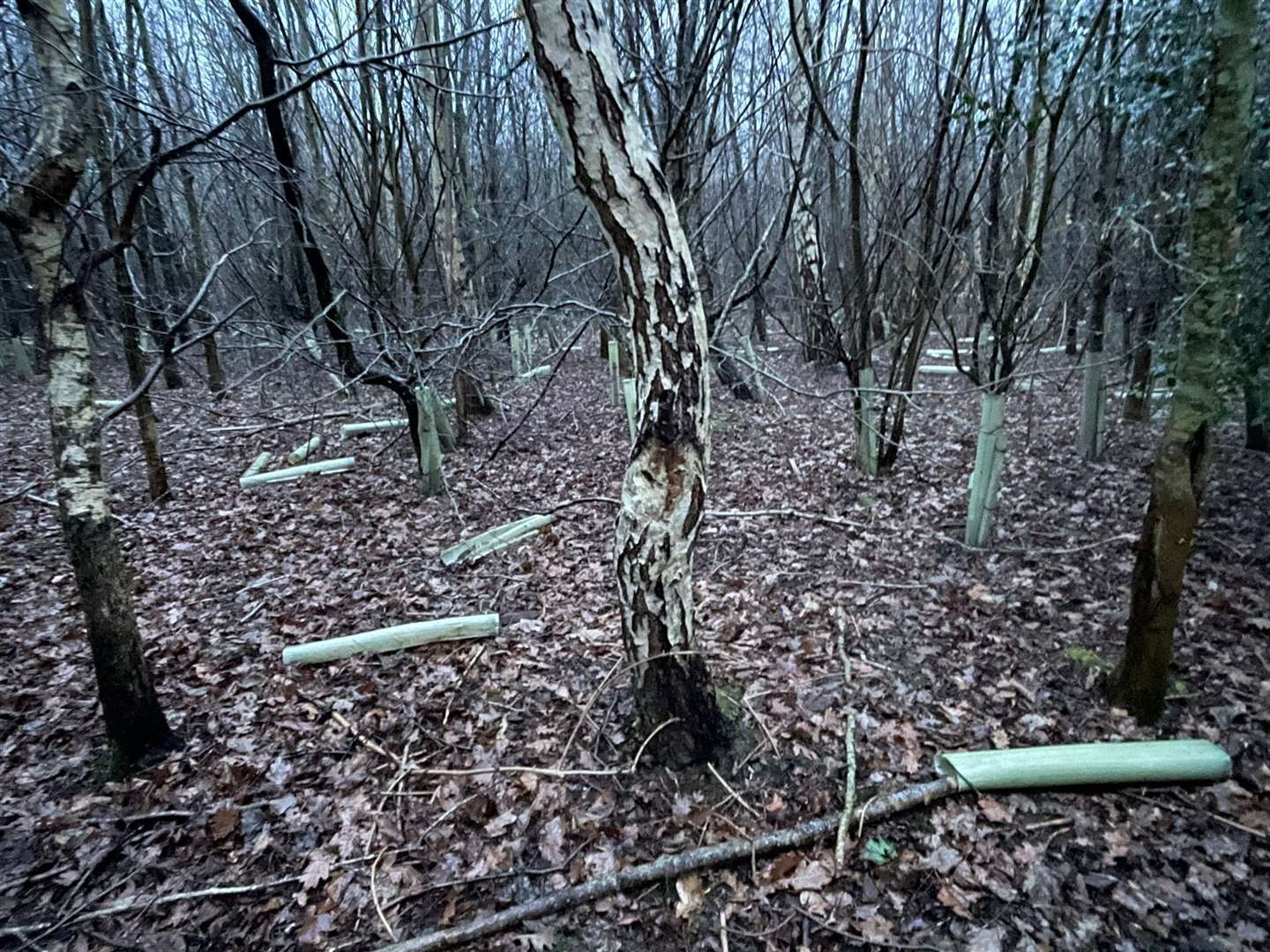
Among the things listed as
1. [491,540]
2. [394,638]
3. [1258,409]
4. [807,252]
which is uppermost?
[807,252]

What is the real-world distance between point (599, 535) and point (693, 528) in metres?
3.05

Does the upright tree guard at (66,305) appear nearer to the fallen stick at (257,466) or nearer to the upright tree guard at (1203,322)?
the upright tree guard at (1203,322)

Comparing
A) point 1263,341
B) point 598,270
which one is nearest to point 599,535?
point 1263,341

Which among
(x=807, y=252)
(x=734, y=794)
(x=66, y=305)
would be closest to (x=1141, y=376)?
(x=807, y=252)

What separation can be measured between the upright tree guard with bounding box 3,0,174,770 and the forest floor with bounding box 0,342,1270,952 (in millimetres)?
967

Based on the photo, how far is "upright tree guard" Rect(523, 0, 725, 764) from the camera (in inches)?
82.7

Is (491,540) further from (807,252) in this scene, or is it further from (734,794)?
(807,252)

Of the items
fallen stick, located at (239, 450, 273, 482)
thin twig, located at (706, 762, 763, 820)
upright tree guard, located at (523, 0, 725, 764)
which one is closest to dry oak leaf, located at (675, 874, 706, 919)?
thin twig, located at (706, 762, 763, 820)

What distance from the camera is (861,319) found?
5.87 m

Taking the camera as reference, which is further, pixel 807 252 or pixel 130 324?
A: pixel 807 252

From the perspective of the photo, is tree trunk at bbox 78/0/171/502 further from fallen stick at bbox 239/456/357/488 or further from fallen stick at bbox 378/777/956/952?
fallen stick at bbox 378/777/956/952

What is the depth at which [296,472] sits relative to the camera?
7227mm

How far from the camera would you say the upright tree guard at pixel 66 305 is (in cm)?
258

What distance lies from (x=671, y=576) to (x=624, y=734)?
1.02 metres
